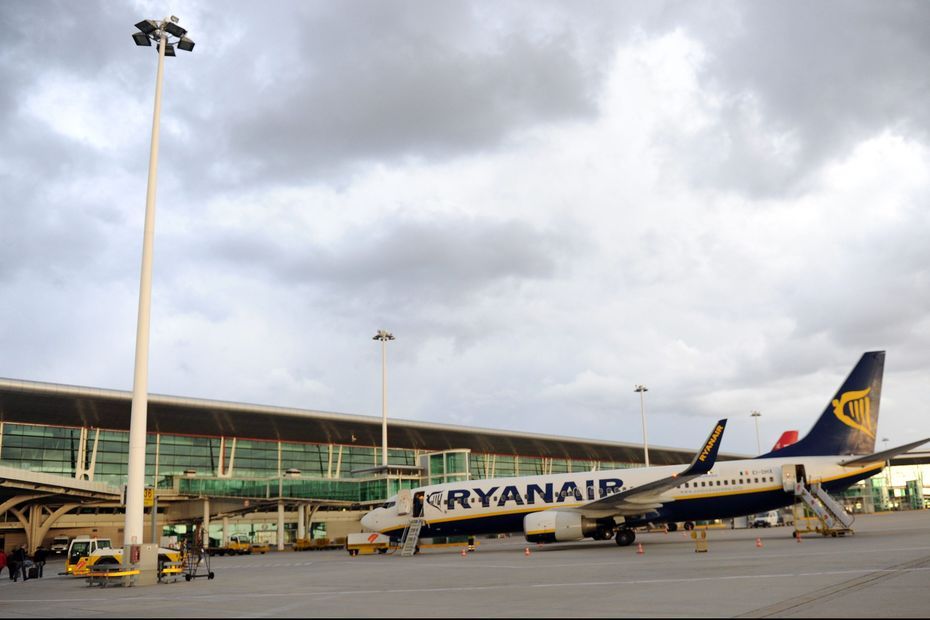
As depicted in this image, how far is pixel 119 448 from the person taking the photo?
66.1 metres

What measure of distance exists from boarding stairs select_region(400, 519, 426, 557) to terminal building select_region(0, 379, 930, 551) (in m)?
20.1

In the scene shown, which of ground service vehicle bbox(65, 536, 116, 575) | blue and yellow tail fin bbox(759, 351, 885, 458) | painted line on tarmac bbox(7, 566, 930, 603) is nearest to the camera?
painted line on tarmac bbox(7, 566, 930, 603)

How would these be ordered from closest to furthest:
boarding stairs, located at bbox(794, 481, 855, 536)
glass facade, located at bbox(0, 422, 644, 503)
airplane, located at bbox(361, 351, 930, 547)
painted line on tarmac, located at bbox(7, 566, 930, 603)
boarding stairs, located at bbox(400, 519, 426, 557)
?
painted line on tarmac, located at bbox(7, 566, 930, 603), boarding stairs, located at bbox(794, 481, 855, 536), airplane, located at bbox(361, 351, 930, 547), boarding stairs, located at bbox(400, 519, 426, 557), glass facade, located at bbox(0, 422, 644, 503)

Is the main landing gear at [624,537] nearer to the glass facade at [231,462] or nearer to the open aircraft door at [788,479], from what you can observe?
the open aircraft door at [788,479]

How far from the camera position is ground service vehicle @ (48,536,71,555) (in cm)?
5988

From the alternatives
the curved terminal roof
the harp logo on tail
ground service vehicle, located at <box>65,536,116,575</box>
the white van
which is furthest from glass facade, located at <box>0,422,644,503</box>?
the harp logo on tail

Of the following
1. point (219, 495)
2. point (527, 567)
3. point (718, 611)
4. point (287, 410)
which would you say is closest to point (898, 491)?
point (287, 410)

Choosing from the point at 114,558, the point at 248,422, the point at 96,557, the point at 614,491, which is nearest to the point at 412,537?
the point at 614,491

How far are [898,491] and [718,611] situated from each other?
11473cm

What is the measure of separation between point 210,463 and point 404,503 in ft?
126

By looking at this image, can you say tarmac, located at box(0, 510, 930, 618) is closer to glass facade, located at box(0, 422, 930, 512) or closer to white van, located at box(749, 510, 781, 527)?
glass facade, located at box(0, 422, 930, 512)

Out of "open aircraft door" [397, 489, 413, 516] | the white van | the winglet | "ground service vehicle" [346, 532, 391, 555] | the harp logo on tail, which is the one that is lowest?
the white van

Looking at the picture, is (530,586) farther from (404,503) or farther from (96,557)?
(404,503)

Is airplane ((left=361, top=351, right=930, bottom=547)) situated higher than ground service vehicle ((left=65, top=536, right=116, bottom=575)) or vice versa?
airplane ((left=361, top=351, right=930, bottom=547))
